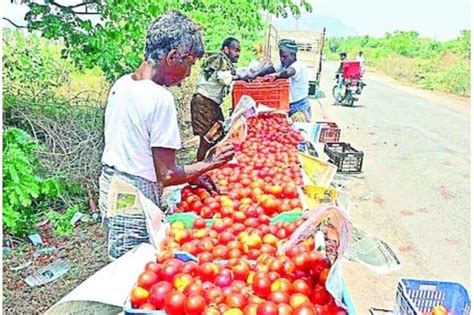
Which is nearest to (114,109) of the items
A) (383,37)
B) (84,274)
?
(84,274)

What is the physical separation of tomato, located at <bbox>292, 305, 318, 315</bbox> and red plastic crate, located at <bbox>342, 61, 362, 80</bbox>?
48.3 ft

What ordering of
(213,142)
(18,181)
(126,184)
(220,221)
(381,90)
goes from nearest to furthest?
1. (126,184)
2. (220,221)
3. (18,181)
4. (213,142)
5. (381,90)

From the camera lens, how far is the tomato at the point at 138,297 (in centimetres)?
233

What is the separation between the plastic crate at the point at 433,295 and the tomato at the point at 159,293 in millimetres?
1102

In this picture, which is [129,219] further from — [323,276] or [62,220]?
[62,220]

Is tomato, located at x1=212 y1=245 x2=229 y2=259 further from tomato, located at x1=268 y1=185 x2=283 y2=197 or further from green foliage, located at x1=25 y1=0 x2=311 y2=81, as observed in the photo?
green foliage, located at x1=25 y1=0 x2=311 y2=81

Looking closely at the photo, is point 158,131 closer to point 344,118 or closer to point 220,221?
point 220,221

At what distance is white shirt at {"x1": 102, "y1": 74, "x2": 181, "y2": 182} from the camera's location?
2.84 m

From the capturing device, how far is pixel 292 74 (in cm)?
712

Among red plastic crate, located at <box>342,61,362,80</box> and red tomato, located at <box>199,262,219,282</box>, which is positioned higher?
red plastic crate, located at <box>342,61,362,80</box>

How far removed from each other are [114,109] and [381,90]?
2086cm

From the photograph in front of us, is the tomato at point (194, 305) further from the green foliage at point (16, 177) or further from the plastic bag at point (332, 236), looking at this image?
the green foliage at point (16, 177)

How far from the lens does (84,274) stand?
4574mm

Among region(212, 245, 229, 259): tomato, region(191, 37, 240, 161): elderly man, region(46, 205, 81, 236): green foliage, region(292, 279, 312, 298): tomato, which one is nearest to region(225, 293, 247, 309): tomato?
region(292, 279, 312, 298): tomato
